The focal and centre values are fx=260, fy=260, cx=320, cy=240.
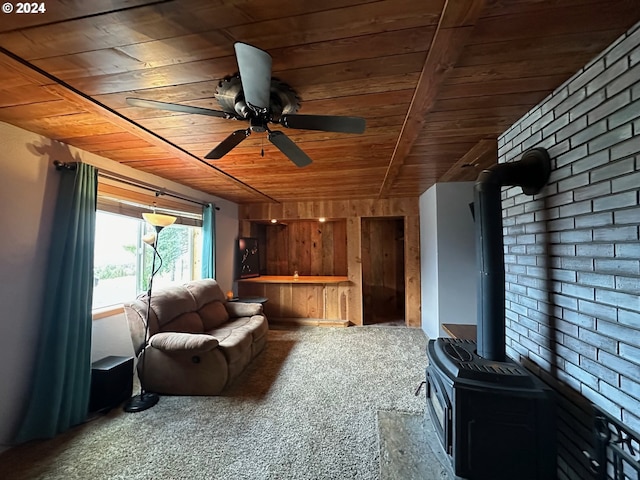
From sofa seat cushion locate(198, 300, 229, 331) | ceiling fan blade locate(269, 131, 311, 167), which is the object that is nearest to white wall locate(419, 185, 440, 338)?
ceiling fan blade locate(269, 131, 311, 167)

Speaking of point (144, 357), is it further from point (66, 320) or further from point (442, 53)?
point (442, 53)

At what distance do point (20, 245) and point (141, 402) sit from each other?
5.25 feet

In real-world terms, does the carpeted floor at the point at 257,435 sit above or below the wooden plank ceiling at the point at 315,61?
below

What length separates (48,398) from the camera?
1.94 meters

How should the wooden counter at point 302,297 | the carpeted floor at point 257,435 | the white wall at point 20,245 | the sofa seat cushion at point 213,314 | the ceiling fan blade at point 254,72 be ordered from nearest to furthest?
the ceiling fan blade at point 254,72 → the carpeted floor at point 257,435 → the white wall at point 20,245 → the sofa seat cushion at point 213,314 → the wooden counter at point 302,297

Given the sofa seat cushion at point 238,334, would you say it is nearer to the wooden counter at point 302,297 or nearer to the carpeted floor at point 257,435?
the carpeted floor at point 257,435

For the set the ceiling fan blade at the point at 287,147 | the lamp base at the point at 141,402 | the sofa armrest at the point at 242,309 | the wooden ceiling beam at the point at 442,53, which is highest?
the wooden ceiling beam at the point at 442,53

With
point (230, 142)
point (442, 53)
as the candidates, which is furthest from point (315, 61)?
point (230, 142)

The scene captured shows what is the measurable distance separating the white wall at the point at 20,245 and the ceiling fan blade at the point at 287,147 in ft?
6.49

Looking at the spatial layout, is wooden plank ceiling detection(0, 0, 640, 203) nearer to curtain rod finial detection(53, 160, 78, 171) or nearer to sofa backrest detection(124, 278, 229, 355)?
curtain rod finial detection(53, 160, 78, 171)

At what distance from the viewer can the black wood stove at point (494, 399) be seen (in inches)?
51.0

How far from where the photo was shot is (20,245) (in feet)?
6.31

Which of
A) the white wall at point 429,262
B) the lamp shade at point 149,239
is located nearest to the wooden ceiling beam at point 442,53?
the white wall at point 429,262

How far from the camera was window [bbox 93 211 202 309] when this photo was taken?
2723mm
